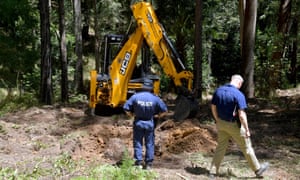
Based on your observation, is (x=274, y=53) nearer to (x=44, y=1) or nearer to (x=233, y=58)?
(x=44, y=1)

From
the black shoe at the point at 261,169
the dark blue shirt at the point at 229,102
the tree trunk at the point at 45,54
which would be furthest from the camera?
the tree trunk at the point at 45,54

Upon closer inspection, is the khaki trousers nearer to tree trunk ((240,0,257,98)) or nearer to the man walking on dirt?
the man walking on dirt

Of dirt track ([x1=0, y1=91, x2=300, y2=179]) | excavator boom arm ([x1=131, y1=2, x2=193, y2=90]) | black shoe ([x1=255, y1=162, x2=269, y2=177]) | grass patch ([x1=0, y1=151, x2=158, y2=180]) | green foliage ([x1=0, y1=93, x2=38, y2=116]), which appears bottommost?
green foliage ([x1=0, y1=93, x2=38, y2=116])

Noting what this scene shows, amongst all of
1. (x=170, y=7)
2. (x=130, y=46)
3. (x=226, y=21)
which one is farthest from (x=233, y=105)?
(x=226, y=21)

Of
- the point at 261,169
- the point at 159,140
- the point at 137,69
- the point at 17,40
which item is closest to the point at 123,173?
the point at 261,169

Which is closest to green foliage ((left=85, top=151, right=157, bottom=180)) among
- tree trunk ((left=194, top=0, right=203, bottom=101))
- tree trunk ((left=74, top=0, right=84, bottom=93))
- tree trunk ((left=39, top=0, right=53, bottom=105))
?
tree trunk ((left=194, top=0, right=203, bottom=101))

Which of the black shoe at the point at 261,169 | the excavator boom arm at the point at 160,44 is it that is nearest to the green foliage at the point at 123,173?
the black shoe at the point at 261,169

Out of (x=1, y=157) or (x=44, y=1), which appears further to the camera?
(x=44, y=1)

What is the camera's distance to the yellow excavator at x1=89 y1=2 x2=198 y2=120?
12.0m

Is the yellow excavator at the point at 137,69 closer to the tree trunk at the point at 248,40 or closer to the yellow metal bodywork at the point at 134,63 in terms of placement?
the yellow metal bodywork at the point at 134,63

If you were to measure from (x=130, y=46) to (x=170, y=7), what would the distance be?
1273cm

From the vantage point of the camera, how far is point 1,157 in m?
8.02

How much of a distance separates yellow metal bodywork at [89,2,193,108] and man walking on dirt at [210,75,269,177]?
184 inches

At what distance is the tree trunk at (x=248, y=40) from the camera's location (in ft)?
50.6
